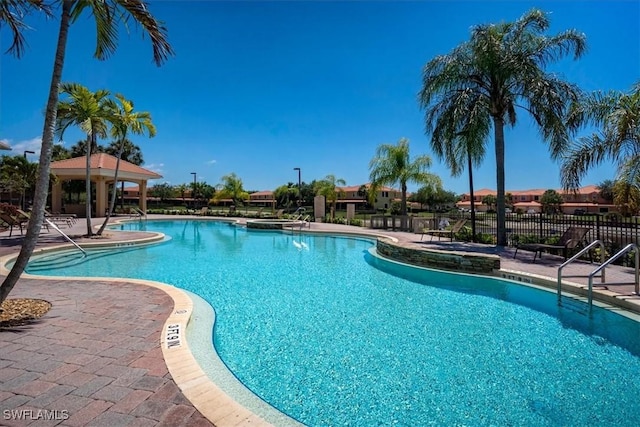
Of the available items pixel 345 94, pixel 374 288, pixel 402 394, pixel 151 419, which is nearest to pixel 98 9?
pixel 151 419

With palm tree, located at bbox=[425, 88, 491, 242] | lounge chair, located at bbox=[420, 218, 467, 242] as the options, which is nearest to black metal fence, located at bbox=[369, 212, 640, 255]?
lounge chair, located at bbox=[420, 218, 467, 242]

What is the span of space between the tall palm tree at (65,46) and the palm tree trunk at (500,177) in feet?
35.1

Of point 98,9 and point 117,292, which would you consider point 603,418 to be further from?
point 98,9

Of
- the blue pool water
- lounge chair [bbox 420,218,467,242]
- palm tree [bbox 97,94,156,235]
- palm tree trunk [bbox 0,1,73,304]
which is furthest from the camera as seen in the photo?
lounge chair [bbox 420,218,467,242]

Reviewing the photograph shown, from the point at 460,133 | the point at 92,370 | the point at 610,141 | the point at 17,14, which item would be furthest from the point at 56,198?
the point at 610,141

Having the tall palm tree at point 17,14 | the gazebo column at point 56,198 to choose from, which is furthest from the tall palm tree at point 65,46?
the gazebo column at point 56,198

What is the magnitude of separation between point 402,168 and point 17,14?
1903 centimetres

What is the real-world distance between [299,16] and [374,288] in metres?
11.6

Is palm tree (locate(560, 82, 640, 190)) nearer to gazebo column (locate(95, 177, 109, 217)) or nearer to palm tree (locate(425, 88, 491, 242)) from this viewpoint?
palm tree (locate(425, 88, 491, 242))

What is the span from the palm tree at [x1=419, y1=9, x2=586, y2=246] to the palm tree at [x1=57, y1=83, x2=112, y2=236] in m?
11.5

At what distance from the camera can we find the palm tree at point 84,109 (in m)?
11.6

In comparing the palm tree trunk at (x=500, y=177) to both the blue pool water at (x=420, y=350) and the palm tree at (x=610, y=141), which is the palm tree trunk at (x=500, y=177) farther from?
the blue pool water at (x=420, y=350)

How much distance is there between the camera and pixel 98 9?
475 cm

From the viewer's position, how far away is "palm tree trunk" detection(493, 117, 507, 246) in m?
11.8
